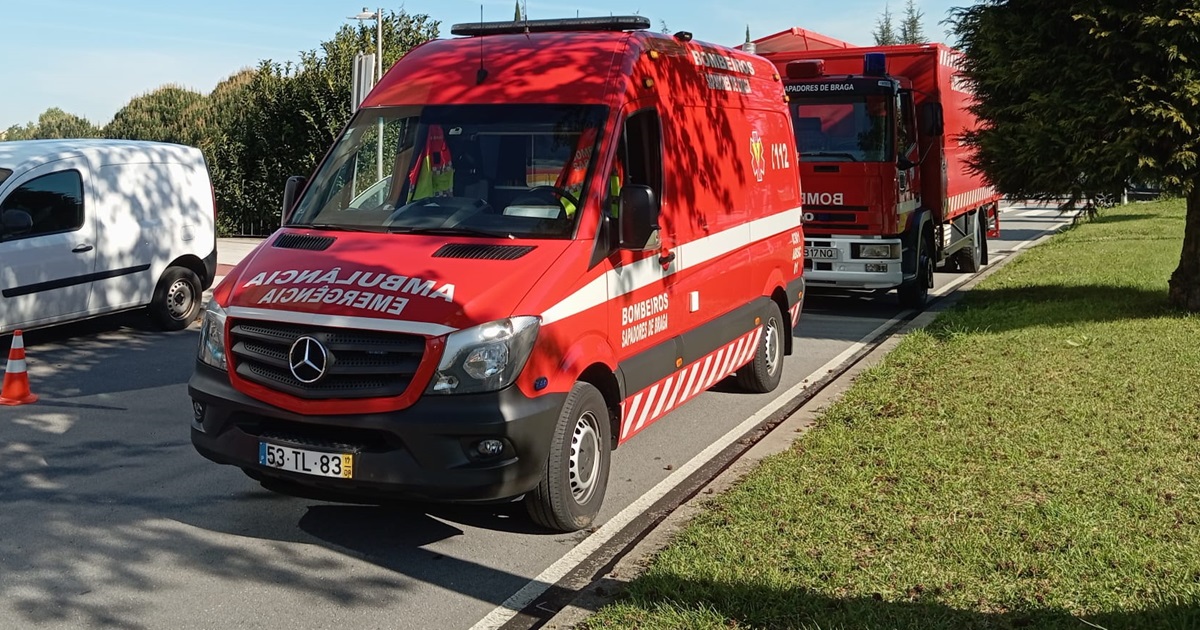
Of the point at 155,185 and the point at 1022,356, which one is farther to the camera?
the point at 155,185

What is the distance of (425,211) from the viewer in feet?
20.3

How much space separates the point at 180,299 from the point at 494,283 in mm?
8315

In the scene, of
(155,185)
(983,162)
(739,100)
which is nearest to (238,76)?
(155,185)

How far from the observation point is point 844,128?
1327cm

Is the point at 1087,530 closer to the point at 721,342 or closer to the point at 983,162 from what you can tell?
the point at 721,342

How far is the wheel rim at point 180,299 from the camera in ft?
40.5

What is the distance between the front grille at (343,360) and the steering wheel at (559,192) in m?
1.29

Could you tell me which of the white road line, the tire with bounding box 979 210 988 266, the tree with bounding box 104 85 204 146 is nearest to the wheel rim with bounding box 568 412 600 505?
the white road line

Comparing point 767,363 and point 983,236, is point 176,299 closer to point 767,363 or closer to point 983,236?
point 767,363

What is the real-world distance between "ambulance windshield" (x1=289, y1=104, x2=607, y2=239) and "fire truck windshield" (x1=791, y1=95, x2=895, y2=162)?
7472mm

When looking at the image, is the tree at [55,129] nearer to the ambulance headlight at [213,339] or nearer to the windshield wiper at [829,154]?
the windshield wiper at [829,154]

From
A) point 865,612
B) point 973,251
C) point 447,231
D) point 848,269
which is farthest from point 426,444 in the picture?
point 973,251

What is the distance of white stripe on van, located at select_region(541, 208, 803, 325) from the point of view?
18.5ft

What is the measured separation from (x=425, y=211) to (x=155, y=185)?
7.05 metres
